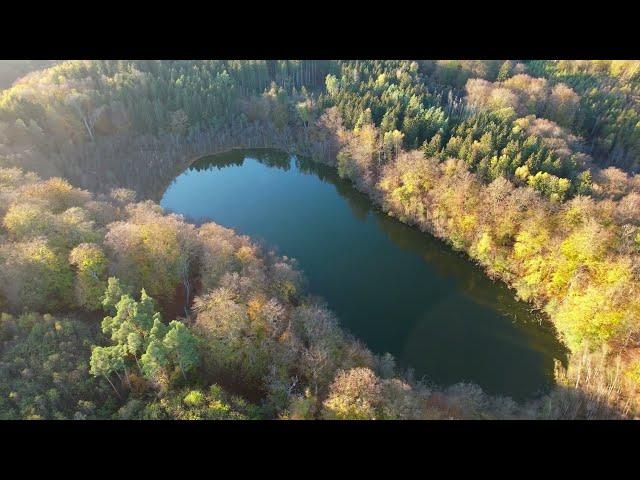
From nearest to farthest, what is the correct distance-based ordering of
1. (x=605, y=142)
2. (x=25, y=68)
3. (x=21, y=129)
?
(x=21, y=129), (x=605, y=142), (x=25, y=68)

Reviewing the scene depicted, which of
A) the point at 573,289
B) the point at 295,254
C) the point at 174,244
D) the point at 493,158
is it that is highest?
the point at 493,158

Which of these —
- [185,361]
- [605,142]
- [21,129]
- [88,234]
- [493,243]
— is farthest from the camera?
[605,142]

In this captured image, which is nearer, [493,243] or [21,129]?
[493,243]

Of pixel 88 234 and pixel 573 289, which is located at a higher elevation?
pixel 88 234

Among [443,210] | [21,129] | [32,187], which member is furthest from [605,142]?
[21,129]

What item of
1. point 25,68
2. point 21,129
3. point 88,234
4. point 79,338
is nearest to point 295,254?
point 88,234

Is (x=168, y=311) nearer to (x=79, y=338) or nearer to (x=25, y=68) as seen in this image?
(x=79, y=338)
